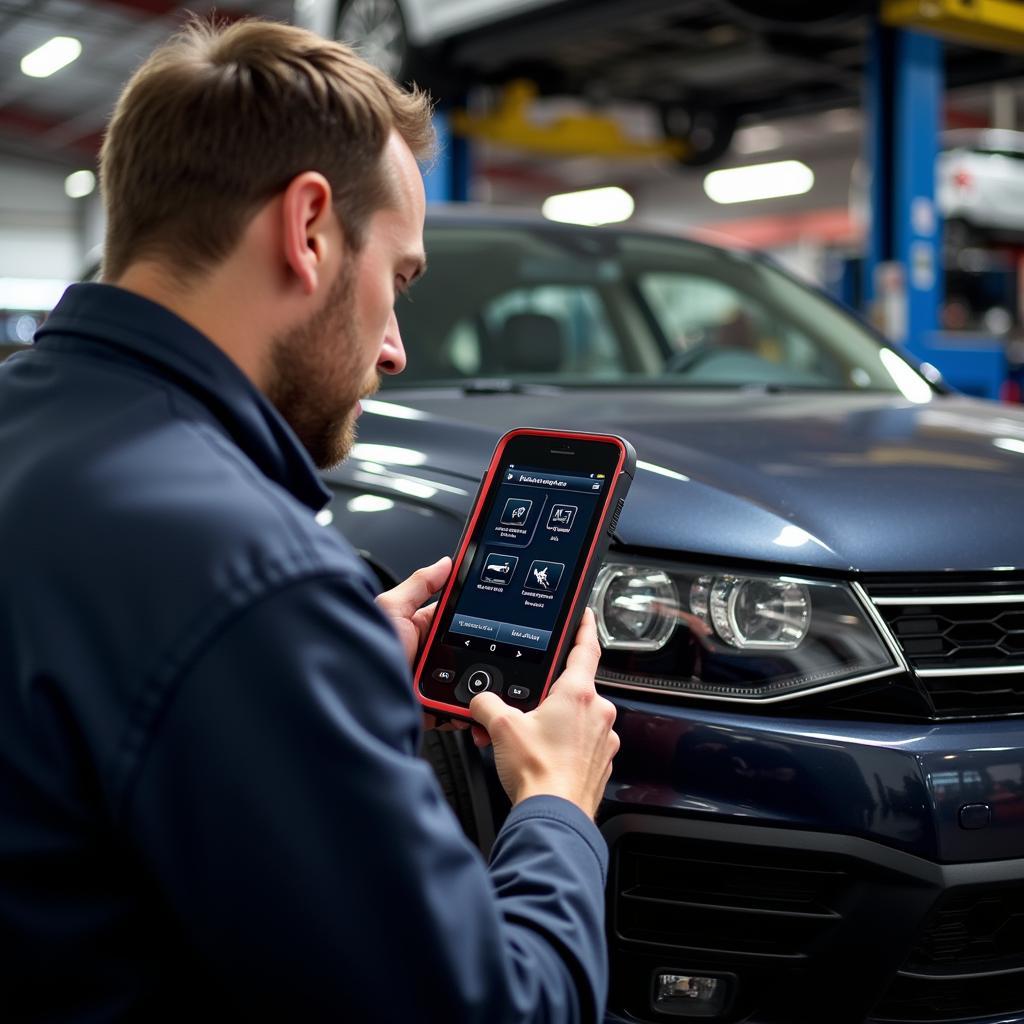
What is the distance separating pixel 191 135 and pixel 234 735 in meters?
0.46

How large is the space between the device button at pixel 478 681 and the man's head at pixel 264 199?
15.6 inches

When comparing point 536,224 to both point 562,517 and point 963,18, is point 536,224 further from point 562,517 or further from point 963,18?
point 963,18

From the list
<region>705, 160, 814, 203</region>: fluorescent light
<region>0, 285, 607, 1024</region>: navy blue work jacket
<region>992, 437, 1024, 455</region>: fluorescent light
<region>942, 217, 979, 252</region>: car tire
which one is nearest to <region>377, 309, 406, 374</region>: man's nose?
<region>0, 285, 607, 1024</region>: navy blue work jacket

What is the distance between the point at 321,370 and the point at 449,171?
24.4 ft

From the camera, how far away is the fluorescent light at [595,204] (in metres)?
23.9

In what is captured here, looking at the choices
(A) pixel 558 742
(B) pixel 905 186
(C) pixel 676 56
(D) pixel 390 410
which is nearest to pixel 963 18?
(B) pixel 905 186

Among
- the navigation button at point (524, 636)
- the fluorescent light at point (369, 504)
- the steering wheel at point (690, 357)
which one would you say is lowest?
the steering wheel at point (690, 357)

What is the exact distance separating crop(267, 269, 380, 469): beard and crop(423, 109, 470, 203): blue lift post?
693 centimetres

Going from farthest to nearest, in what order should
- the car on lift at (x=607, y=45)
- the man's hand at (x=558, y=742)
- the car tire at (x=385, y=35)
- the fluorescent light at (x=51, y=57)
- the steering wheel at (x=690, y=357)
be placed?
the fluorescent light at (x=51, y=57) → the car tire at (x=385, y=35) → the car on lift at (x=607, y=45) → the steering wheel at (x=690, y=357) → the man's hand at (x=558, y=742)

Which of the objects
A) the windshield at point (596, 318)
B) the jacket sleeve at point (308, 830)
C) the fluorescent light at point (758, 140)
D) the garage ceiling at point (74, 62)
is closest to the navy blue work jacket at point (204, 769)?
the jacket sleeve at point (308, 830)

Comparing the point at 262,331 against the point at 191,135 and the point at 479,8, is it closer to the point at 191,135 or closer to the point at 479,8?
the point at 191,135

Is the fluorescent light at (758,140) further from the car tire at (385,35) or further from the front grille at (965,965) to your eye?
the front grille at (965,965)

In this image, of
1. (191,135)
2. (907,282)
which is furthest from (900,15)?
(191,135)

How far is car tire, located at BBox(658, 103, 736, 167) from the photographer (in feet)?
32.6
